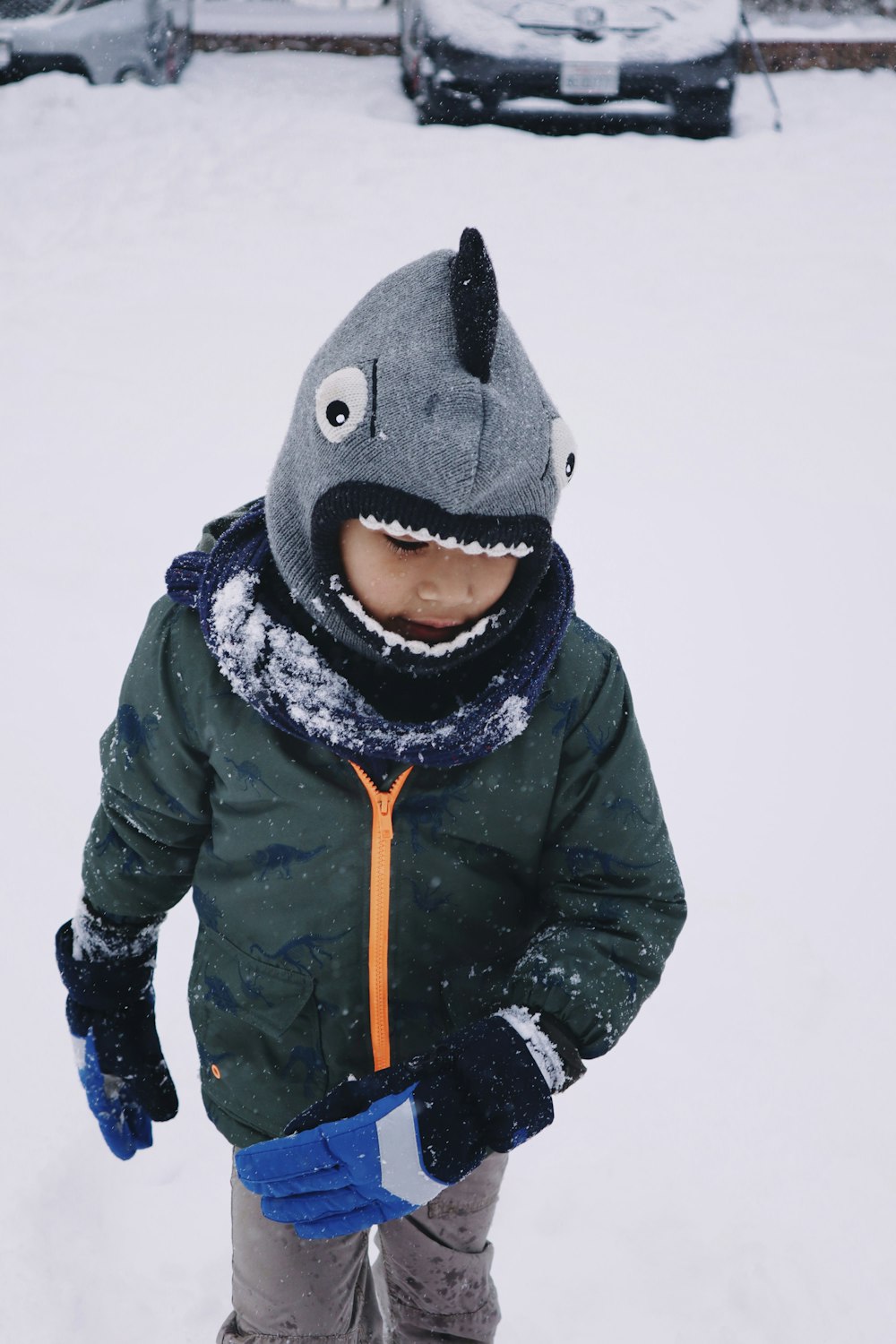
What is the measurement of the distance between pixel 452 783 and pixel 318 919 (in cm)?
25

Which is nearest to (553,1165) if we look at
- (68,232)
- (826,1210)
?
(826,1210)

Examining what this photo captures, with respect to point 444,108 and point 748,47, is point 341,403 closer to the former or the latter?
point 444,108

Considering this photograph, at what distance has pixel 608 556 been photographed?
3852 millimetres

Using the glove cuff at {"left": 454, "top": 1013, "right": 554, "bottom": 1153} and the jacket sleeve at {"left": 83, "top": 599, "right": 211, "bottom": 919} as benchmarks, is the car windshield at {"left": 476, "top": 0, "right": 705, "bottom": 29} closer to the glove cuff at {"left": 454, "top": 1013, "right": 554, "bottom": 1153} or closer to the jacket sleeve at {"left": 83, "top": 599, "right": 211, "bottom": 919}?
the jacket sleeve at {"left": 83, "top": 599, "right": 211, "bottom": 919}

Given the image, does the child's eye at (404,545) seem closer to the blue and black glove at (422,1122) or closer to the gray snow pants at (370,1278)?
the blue and black glove at (422,1122)

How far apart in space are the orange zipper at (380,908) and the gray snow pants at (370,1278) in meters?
0.31

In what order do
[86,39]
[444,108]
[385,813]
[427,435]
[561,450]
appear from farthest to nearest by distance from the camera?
[444,108] < [86,39] < [385,813] < [561,450] < [427,435]

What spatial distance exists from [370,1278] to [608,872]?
36.2 inches

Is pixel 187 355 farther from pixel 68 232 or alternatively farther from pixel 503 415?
pixel 503 415

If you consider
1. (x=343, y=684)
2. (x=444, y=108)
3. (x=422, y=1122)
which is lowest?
(x=422, y=1122)

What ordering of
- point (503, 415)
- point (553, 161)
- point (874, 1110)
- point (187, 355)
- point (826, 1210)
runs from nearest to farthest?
point (503, 415) → point (826, 1210) → point (874, 1110) → point (187, 355) → point (553, 161)

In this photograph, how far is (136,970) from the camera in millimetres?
1661

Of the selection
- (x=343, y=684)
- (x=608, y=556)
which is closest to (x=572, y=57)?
(x=608, y=556)

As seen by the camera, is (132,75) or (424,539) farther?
(132,75)
